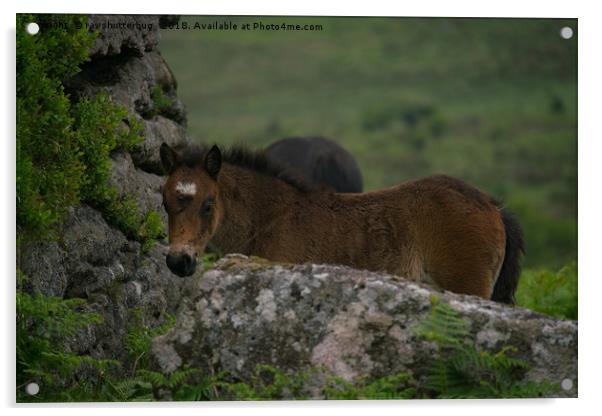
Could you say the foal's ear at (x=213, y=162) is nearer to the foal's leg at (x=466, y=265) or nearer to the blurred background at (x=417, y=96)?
the blurred background at (x=417, y=96)

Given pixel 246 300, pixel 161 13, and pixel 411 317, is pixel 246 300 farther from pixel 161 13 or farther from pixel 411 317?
pixel 161 13

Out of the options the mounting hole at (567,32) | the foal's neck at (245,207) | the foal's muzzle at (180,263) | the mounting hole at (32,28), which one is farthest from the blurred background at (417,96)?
the foal's muzzle at (180,263)

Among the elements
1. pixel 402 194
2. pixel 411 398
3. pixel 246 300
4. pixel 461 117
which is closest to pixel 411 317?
pixel 411 398

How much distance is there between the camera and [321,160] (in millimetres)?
12359

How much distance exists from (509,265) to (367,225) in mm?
1123

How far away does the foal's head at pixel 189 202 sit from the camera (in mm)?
6293

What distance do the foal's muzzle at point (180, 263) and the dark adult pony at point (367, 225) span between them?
46 centimetres

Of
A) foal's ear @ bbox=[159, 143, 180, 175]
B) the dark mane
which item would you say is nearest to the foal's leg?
the dark mane

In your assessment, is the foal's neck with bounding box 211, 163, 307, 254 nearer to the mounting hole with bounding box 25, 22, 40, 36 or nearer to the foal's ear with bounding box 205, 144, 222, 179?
the foal's ear with bounding box 205, 144, 222, 179

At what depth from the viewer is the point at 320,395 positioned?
17.3ft

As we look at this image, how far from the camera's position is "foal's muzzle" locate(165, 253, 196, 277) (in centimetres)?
619

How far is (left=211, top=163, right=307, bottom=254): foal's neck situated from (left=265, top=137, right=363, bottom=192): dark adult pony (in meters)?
4.95

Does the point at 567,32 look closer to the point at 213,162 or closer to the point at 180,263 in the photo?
the point at 213,162

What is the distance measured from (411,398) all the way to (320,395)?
510 mm
